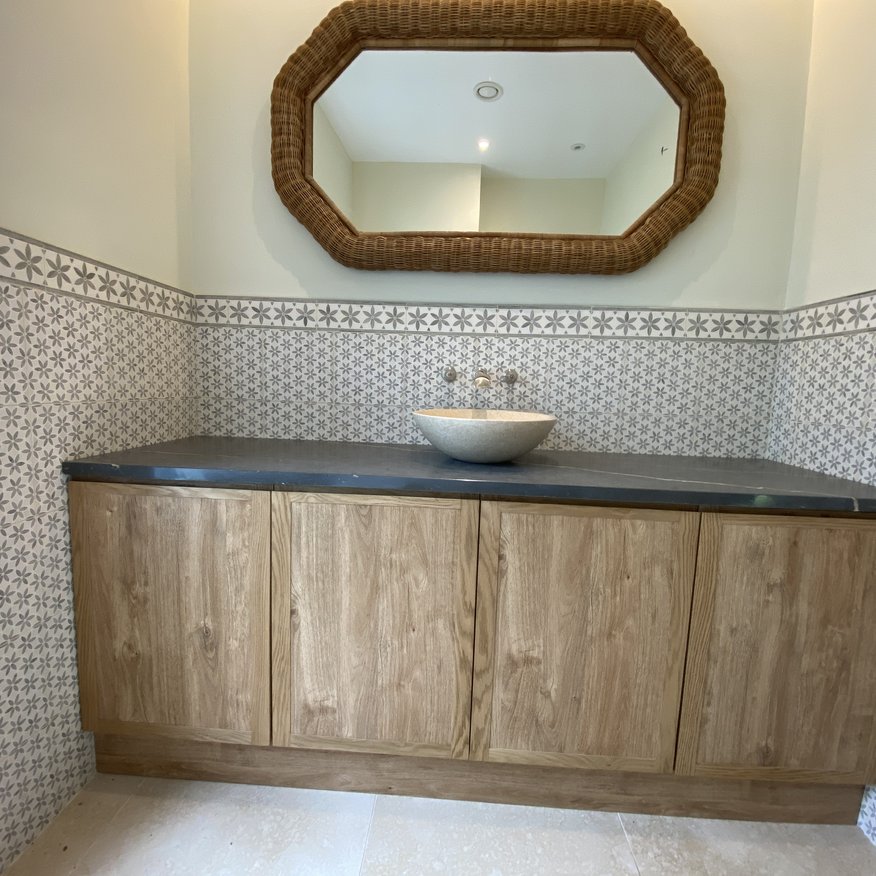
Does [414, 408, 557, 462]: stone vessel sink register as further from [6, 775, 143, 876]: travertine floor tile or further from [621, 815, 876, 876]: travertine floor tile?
[6, 775, 143, 876]: travertine floor tile

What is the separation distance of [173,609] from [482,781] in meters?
0.89

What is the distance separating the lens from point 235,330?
1572 millimetres

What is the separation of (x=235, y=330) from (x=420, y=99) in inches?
37.2

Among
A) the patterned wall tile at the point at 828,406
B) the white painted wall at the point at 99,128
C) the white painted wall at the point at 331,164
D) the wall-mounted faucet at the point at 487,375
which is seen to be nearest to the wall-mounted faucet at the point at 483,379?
the wall-mounted faucet at the point at 487,375

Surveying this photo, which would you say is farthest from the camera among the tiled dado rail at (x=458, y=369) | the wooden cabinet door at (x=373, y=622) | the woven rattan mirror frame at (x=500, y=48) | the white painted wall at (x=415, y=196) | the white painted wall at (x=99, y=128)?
the white painted wall at (x=415, y=196)

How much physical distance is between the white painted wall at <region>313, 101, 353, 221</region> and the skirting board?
1583 millimetres

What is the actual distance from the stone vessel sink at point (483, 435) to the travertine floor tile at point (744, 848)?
96cm

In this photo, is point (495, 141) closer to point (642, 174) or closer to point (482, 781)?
point (642, 174)

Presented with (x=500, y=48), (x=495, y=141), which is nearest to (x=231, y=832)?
(x=495, y=141)

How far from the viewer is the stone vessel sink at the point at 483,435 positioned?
3.67 feet

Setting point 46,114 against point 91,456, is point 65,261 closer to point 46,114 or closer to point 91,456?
point 46,114

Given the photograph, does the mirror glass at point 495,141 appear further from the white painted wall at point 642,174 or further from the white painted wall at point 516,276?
the white painted wall at point 516,276

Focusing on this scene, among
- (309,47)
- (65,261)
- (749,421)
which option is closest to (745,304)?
(749,421)

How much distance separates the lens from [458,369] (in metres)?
1.55
